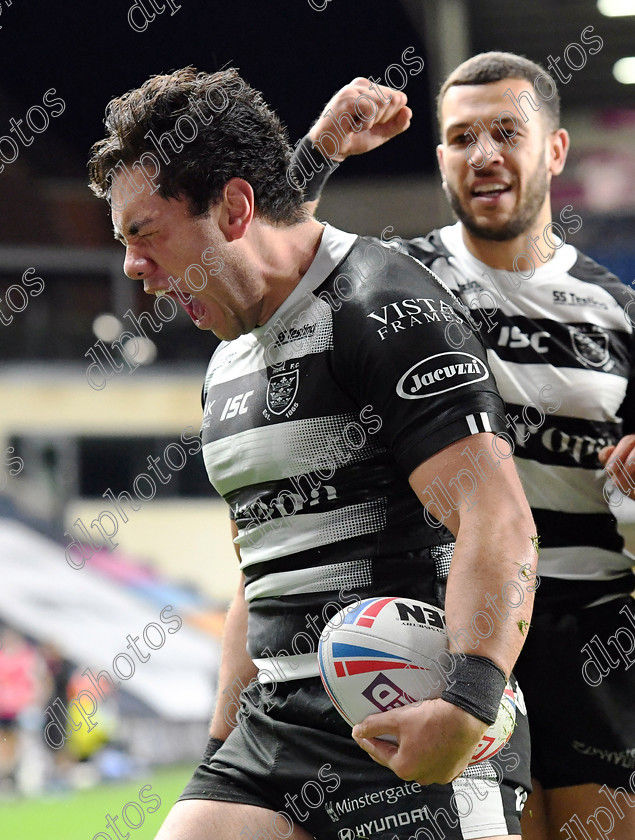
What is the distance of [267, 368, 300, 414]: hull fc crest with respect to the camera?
2.06m

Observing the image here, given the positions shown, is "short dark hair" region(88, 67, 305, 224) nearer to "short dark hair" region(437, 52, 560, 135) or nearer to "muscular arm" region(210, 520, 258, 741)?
"muscular arm" region(210, 520, 258, 741)

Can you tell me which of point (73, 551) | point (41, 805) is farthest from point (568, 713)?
point (73, 551)

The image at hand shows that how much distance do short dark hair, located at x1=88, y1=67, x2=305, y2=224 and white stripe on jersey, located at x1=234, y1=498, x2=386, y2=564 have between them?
2.11 feet

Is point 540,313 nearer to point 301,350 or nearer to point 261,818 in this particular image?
point 301,350

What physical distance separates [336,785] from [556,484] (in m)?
1.11

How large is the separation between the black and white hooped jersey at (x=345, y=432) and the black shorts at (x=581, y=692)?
2.97 ft

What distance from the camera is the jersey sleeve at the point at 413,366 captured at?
183 cm

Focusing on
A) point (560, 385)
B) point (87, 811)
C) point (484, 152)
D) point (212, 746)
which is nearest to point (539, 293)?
point (560, 385)

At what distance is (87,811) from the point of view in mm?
9586

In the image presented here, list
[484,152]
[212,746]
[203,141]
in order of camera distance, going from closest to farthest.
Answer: [203,141]
[212,746]
[484,152]

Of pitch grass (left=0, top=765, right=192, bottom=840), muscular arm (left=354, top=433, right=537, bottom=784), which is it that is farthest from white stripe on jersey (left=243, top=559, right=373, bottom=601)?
pitch grass (left=0, top=765, right=192, bottom=840)

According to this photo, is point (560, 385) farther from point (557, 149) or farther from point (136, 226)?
point (136, 226)

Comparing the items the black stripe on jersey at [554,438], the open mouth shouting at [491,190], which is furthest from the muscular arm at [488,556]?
the open mouth shouting at [491,190]

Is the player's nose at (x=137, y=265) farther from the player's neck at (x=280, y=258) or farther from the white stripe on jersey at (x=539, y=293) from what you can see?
the white stripe on jersey at (x=539, y=293)
